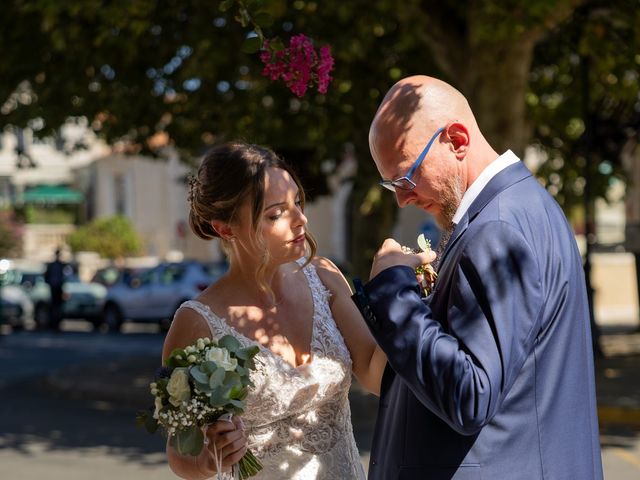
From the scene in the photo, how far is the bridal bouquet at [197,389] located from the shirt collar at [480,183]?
29.4 inches

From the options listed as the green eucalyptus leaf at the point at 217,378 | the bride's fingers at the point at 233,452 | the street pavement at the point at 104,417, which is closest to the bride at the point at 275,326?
the bride's fingers at the point at 233,452

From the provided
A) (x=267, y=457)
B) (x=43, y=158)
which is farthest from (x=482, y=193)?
(x=43, y=158)

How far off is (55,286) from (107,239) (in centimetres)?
1821

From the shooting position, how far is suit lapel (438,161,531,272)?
8.44 feet

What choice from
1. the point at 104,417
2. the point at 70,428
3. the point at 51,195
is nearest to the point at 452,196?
the point at 70,428

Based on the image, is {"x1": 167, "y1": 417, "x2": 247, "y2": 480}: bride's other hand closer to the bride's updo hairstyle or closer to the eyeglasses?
the bride's updo hairstyle

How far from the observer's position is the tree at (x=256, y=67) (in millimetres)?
11656

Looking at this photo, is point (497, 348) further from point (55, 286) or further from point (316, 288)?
point (55, 286)

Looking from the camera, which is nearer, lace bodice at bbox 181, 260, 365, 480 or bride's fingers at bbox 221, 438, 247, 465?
bride's fingers at bbox 221, 438, 247, 465

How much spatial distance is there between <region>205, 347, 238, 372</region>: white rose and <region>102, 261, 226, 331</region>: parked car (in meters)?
20.0

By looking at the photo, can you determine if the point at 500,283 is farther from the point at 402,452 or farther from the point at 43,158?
the point at 43,158

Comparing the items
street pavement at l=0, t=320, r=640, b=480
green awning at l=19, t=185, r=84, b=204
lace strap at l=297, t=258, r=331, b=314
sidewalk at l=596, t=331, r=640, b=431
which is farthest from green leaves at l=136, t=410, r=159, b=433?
green awning at l=19, t=185, r=84, b=204

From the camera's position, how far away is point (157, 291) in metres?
24.2

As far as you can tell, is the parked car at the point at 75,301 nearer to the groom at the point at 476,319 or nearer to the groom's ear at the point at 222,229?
the groom's ear at the point at 222,229
